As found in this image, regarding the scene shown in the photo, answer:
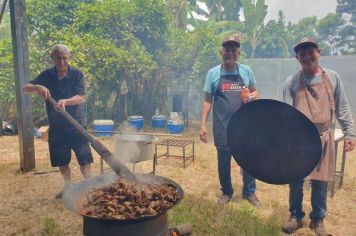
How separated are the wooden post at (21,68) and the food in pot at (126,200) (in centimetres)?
367

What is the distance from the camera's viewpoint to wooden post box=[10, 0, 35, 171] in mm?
6016

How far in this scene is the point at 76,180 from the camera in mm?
6027

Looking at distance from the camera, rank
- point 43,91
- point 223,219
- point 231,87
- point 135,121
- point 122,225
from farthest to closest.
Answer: point 135,121 → point 231,87 → point 223,219 → point 43,91 → point 122,225

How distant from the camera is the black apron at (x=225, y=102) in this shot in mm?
4625

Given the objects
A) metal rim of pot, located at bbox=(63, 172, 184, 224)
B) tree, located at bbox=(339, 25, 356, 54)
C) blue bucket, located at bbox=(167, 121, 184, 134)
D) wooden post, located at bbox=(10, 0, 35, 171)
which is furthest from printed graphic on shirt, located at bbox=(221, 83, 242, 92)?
tree, located at bbox=(339, 25, 356, 54)

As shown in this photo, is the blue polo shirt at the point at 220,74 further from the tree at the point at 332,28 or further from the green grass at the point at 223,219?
the tree at the point at 332,28

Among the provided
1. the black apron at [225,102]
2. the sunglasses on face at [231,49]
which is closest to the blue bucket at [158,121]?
the black apron at [225,102]

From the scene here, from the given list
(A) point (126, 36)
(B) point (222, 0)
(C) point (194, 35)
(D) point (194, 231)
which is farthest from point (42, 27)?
(B) point (222, 0)

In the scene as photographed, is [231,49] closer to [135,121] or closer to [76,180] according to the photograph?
[76,180]

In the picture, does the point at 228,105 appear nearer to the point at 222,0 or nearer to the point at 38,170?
the point at 38,170

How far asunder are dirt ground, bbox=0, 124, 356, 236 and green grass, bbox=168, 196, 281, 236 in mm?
246

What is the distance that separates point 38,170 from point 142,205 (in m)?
4.44

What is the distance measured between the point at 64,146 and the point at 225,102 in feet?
8.44

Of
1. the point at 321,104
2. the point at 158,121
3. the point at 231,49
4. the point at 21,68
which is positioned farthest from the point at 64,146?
the point at 158,121
